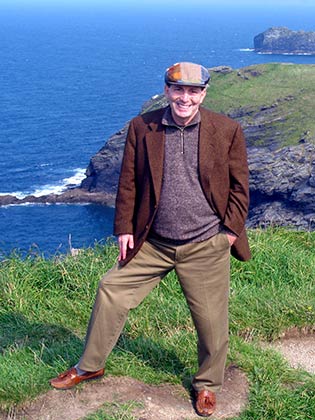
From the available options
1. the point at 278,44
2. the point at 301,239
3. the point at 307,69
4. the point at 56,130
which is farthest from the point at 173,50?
the point at 301,239

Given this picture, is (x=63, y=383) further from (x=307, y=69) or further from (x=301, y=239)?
(x=307, y=69)

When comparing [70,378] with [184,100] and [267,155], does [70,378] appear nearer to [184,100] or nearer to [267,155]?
[184,100]

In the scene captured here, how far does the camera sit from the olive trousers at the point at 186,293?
16.1 feet

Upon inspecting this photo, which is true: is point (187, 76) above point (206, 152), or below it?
above

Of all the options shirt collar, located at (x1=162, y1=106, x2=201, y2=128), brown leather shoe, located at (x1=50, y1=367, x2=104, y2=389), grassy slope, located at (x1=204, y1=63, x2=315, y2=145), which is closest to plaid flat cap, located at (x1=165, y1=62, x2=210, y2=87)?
shirt collar, located at (x1=162, y1=106, x2=201, y2=128)

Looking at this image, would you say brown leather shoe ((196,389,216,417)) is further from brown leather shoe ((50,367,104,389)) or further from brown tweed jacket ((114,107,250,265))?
brown tweed jacket ((114,107,250,265))

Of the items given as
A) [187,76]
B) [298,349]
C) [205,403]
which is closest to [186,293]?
[205,403]

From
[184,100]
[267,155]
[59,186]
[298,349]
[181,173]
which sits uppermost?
[184,100]

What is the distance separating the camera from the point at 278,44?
19700 centimetres

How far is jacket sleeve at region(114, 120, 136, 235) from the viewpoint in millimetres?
4918

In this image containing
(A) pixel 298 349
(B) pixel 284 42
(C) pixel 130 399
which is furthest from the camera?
(B) pixel 284 42

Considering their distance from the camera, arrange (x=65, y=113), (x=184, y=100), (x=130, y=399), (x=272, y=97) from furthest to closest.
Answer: (x=65, y=113), (x=272, y=97), (x=130, y=399), (x=184, y=100)

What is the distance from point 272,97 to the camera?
328ft

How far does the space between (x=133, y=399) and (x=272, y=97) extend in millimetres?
98067
